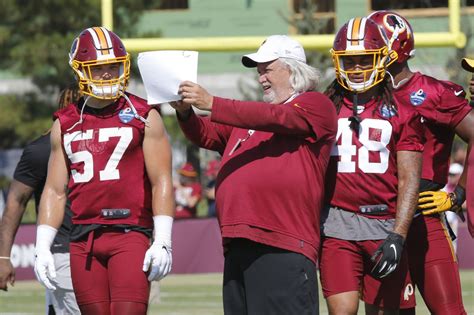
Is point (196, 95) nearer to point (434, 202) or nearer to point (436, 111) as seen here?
point (436, 111)

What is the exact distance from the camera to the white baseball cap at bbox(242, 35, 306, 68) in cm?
609

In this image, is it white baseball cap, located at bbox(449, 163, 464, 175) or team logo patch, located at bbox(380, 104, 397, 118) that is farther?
white baseball cap, located at bbox(449, 163, 464, 175)

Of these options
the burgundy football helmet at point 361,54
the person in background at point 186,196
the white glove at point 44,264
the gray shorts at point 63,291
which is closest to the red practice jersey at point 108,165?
the white glove at point 44,264

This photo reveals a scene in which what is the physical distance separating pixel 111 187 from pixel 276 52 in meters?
1.11

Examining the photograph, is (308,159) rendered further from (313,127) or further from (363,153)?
(363,153)

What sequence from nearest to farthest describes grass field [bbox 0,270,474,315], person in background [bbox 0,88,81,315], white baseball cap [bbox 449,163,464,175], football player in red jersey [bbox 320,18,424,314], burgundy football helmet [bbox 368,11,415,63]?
football player in red jersey [bbox 320,18,424,314]
burgundy football helmet [bbox 368,11,415,63]
person in background [bbox 0,88,81,315]
grass field [bbox 0,270,474,315]
white baseball cap [bbox 449,163,464,175]

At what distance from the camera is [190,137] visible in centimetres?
637

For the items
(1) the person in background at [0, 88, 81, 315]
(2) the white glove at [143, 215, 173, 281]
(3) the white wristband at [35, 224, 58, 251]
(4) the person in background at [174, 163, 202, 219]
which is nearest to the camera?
(2) the white glove at [143, 215, 173, 281]

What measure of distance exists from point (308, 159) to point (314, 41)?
6673 mm

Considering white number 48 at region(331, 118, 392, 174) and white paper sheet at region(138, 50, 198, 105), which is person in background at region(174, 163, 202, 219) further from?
white paper sheet at region(138, 50, 198, 105)

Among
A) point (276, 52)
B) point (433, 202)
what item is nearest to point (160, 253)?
point (276, 52)

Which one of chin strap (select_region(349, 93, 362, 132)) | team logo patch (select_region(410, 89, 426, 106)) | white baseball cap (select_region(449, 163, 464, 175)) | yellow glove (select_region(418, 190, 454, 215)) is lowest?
white baseball cap (select_region(449, 163, 464, 175))

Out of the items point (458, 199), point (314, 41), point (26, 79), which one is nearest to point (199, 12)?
point (26, 79)

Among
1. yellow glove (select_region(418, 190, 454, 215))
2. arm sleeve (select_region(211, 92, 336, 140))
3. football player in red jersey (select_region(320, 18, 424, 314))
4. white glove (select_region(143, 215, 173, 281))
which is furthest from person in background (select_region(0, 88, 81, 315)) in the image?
yellow glove (select_region(418, 190, 454, 215))
